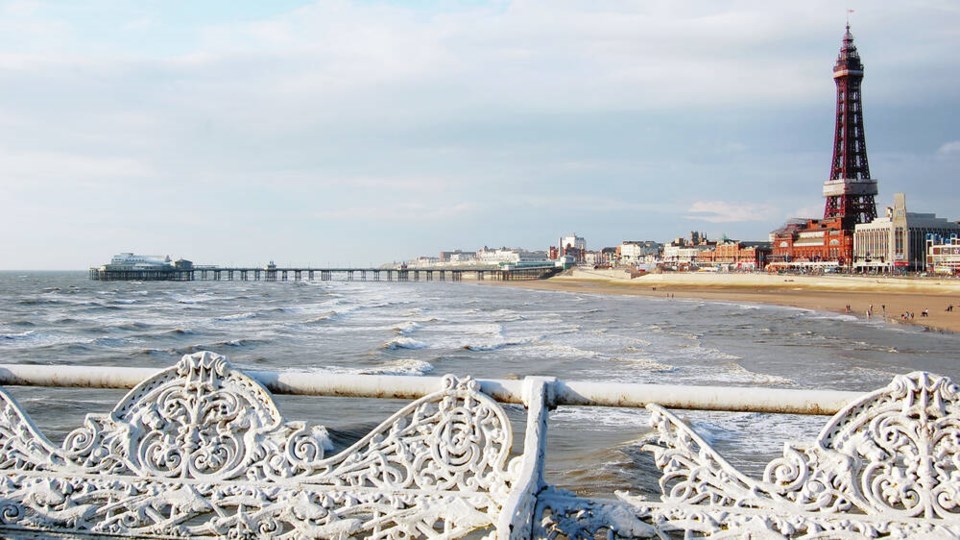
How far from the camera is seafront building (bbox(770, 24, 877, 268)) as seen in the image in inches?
4183

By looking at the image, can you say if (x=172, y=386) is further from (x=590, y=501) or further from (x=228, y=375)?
(x=590, y=501)

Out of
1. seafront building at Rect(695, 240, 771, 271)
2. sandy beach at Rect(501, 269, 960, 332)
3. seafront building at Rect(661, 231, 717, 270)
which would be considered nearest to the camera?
sandy beach at Rect(501, 269, 960, 332)

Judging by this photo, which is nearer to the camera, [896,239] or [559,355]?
[559,355]

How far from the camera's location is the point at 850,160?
350 feet

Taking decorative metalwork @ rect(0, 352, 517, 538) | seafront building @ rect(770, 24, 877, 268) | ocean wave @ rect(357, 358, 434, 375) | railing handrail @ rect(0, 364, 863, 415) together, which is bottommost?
ocean wave @ rect(357, 358, 434, 375)

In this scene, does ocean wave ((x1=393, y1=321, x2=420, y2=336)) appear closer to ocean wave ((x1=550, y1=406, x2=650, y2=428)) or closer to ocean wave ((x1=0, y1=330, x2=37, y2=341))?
ocean wave ((x1=0, y1=330, x2=37, y2=341))

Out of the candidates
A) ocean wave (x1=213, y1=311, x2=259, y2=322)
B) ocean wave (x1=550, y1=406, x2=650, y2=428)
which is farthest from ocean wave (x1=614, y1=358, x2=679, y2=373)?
ocean wave (x1=213, y1=311, x2=259, y2=322)

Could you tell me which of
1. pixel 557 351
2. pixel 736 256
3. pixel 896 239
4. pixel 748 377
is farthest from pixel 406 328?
pixel 736 256

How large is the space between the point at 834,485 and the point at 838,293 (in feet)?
202

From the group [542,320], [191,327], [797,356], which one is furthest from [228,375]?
[542,320]

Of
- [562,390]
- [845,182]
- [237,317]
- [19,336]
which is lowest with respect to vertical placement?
[237,317]

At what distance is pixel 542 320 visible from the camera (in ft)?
106

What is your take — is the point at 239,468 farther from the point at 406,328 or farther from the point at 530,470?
the point at 406,328

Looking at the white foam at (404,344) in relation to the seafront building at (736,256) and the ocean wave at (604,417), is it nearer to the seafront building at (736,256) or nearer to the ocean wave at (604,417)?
the ocean wave at (604,417)
